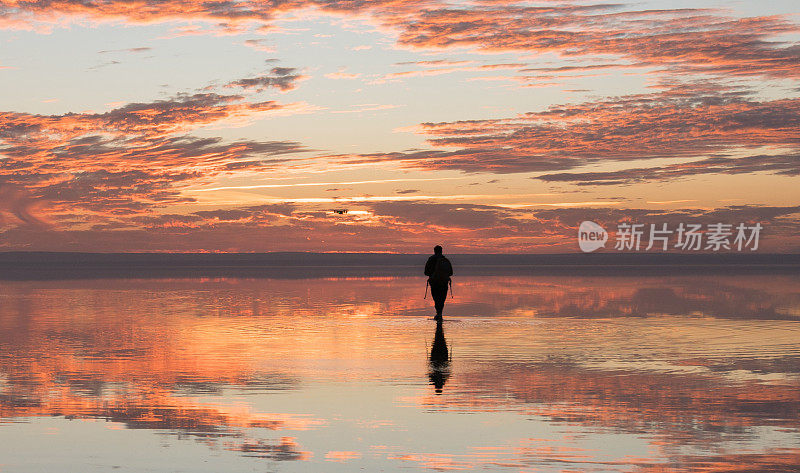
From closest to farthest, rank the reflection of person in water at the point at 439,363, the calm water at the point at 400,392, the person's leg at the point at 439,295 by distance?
1. the calm water at the point at 400,392
2. the reflection of person in water at the point at 439,363
3. the person's leg at the point at 439,295

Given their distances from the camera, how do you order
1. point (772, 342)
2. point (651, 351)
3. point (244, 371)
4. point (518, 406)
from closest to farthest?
point (518, 406) → point (244, 371) → point (651, 351) → point (772, 342)

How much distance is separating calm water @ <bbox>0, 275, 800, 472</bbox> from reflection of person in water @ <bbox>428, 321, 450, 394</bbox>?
6 cm

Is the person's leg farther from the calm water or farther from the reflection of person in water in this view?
the reflection of person in water

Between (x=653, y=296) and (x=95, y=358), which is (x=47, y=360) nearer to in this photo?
(x=95, y=358)

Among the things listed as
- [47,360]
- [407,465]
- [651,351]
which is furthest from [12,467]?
[651,351]

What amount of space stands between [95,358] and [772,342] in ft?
39.5

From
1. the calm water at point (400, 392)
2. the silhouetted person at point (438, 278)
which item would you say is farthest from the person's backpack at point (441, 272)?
the calm water at point (400, 392)

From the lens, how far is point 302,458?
30.2 feet

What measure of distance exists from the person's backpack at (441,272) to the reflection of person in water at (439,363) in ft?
16.0

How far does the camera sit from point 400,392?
1312cm

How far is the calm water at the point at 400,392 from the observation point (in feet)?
30.6

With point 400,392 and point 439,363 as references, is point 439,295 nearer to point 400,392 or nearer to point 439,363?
point 439,363

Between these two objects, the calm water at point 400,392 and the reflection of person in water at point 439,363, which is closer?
the calm water at point 400,392

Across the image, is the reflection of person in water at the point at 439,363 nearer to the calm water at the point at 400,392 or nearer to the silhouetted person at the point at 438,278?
the calm water at the point at 400,392
